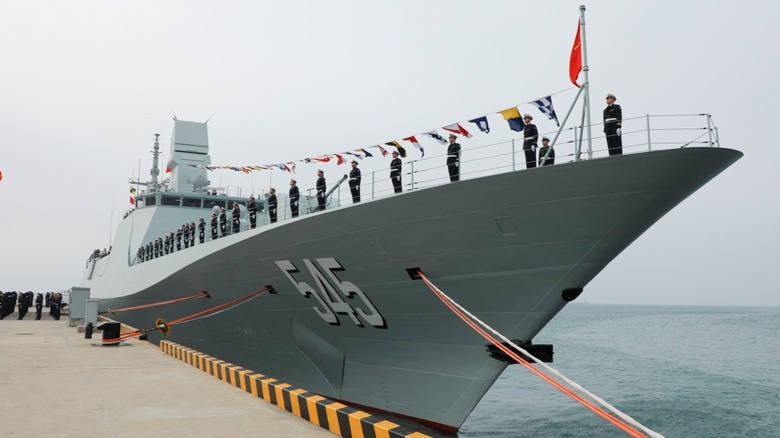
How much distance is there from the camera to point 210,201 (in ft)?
65.4

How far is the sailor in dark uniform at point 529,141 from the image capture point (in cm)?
734

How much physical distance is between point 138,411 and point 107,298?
744 inches

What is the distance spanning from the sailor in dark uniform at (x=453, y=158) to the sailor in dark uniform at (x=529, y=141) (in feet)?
3.37

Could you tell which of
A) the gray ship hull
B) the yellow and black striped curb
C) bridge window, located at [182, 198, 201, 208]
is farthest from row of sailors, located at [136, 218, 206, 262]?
the yellow and black striped curb

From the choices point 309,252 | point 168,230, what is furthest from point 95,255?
point 309,252

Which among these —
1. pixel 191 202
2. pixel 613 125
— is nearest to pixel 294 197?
pixel 613 125

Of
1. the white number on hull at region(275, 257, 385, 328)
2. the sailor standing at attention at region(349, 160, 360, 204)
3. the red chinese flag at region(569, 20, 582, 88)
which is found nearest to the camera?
the red chinese flag at region(569, 20, 582, 88)

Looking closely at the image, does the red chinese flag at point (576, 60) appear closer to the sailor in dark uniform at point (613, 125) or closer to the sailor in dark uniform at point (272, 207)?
the sailor in dark uniform at point (613, 125)

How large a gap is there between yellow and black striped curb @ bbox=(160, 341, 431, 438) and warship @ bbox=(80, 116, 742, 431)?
1894 mm

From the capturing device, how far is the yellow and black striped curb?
467 centimetres

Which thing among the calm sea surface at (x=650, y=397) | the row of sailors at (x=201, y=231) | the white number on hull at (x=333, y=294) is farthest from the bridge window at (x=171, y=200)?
the calm sea surface at (x=650, y=397)

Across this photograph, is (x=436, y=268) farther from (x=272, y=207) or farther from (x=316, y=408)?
(x=272, y=207)

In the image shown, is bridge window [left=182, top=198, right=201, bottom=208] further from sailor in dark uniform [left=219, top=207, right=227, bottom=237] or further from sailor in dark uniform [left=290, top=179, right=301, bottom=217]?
sailor in dark uniform [left=290, top=179, right=301, bottom=217]

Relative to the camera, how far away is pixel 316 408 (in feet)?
18.6
